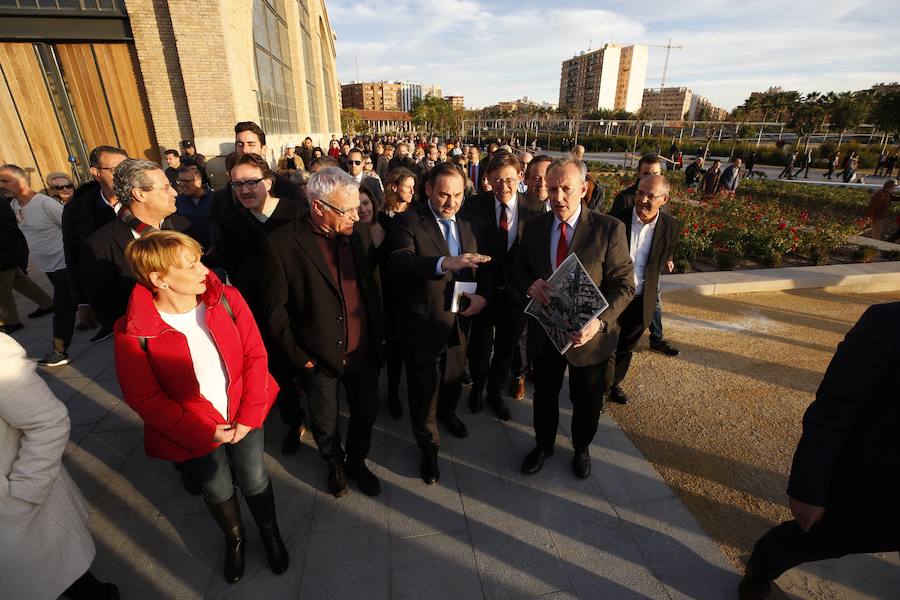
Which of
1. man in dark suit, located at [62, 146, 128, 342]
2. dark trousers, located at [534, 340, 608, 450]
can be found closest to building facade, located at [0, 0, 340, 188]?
man in dark suit, located at [62, 146, 128, 342]

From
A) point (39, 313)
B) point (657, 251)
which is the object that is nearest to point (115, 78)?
point (39, 313)

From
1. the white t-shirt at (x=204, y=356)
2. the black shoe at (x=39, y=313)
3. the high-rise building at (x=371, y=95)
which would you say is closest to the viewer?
the white t-shirt at (x=204, y=356)

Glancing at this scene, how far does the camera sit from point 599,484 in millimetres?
2900

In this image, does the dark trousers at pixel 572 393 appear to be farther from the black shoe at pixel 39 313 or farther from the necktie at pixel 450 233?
the black shoe at pixel 39 313

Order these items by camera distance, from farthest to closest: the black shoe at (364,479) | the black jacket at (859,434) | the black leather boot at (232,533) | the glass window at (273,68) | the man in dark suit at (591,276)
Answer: the glass window at (273,68), the black shoe at (364,479), the man in dark suit at (591,276), the black leather boot at (232,533), the black jacket at (859,434)

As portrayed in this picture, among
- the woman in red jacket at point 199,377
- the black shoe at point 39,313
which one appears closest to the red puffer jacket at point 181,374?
the woman in red jacket at point 199,377

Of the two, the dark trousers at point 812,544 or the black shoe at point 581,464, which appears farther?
the black shoe at point 581,464

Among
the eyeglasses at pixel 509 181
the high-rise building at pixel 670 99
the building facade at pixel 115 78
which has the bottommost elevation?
the eyeglasses at pixel 509 181

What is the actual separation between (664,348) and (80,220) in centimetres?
593

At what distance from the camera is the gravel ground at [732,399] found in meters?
2.80

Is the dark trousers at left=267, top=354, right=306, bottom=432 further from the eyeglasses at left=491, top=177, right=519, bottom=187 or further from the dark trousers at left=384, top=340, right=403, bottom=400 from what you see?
the eyeglasses at left=491, top=177, right=519, bottom=187

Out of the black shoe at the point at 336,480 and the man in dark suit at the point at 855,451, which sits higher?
the man in dark suit at the point at 855,451

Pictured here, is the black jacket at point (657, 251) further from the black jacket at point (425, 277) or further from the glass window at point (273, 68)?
the glass window at point (273, 68)

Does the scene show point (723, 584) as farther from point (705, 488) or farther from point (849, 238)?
point (849, 238)
